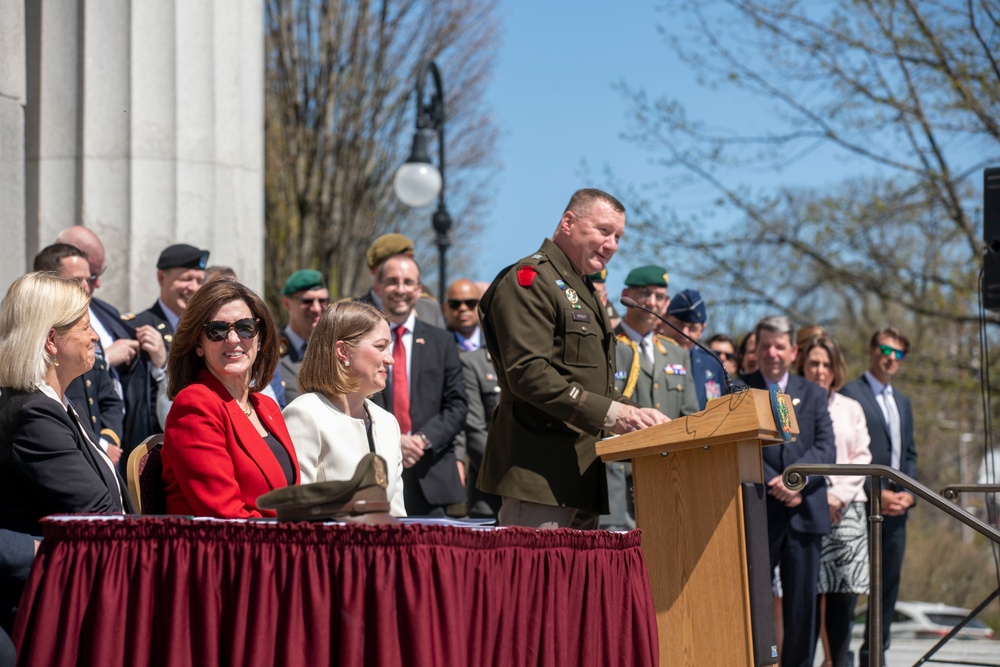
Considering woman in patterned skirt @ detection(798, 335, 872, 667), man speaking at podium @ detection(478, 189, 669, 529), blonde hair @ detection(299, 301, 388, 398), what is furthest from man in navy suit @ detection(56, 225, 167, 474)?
woman in patterned skirt @ detection(798, 335, 872, 667)

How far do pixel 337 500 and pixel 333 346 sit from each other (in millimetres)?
1238

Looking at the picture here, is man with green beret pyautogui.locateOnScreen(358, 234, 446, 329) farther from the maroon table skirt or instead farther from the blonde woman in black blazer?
the maroon table skirt

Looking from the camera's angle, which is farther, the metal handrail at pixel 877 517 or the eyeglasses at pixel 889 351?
the eyeglasses at pixel 889 351

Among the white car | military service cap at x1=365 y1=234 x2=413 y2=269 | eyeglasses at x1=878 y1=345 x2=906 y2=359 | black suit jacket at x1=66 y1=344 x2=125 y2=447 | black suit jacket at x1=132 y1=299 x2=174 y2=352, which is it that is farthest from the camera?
Result: the white car

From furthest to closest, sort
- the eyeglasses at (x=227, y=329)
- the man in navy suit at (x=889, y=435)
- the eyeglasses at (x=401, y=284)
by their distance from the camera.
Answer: the man in navy suit at (x=889, y=435)
the eyeglasses at (x=401, y=284)
the eyeglasses at (x=227, y=329)

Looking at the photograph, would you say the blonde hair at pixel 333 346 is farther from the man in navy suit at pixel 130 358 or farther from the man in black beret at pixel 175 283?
the man in black beret at pixel 175 283

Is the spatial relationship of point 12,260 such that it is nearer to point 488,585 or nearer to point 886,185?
point 488,585

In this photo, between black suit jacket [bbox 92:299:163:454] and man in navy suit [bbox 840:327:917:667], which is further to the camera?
man in navy suit [bbox 840:327:917:667]

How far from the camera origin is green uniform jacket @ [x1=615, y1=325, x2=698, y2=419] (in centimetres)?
779

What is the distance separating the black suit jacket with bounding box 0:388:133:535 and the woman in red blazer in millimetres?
309

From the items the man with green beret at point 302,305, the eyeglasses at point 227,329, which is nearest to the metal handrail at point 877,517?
the eyeglasses at point 227,329

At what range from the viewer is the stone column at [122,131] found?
28.3 ft

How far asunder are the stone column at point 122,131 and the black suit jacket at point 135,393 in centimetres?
147

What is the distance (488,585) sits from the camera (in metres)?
3.74
